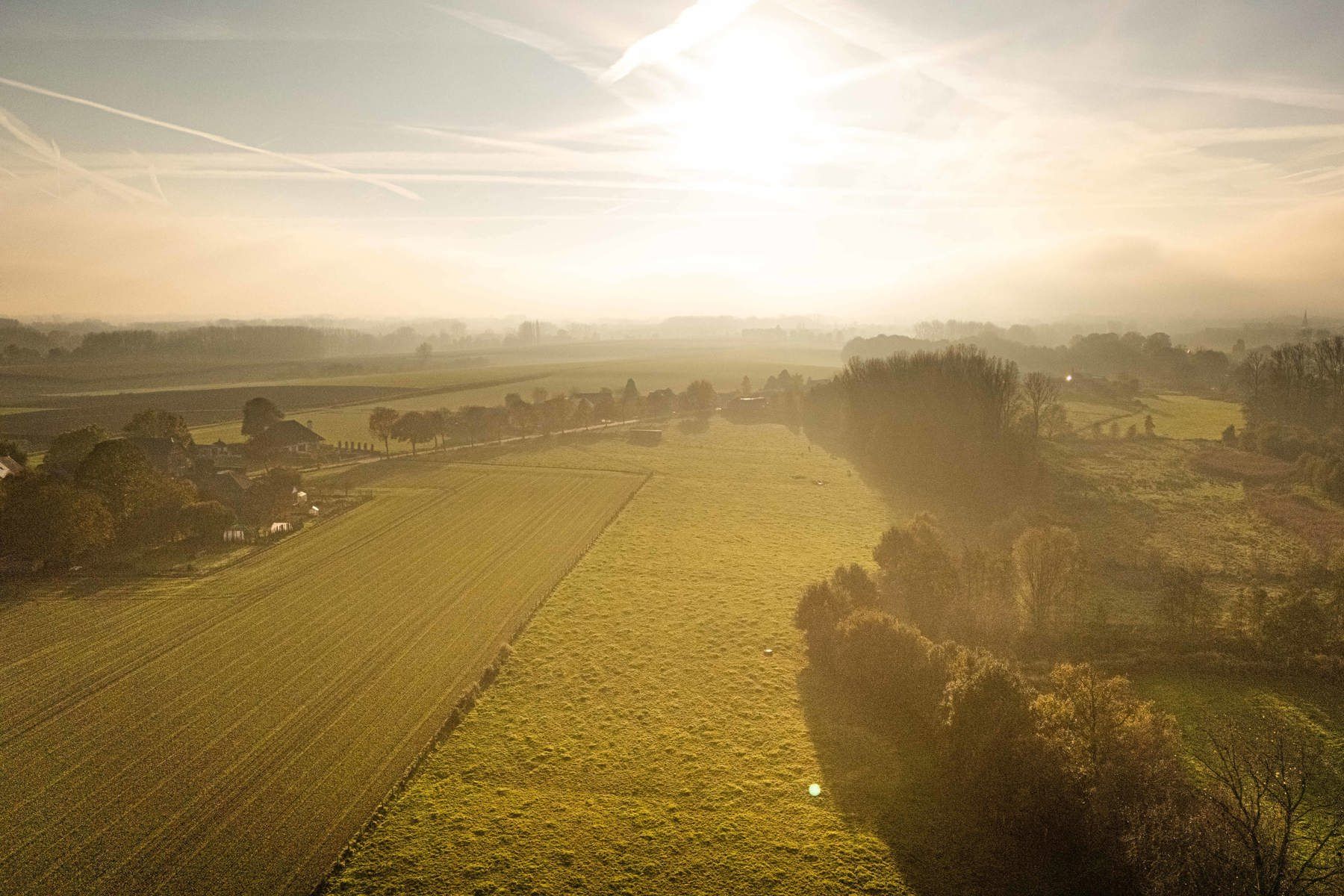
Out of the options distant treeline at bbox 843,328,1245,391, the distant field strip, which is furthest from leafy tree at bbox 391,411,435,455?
distant treeline at bbox 843,328,1245,391

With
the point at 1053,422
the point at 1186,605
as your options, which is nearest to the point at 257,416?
the point at 1186,605

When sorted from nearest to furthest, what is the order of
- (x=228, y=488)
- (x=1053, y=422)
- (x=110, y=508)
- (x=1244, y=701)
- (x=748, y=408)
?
(x=1244, y=701)
(x=110, y=508)
(x=228, y=488)
(x=1053, y=422)
(x=748, y=408)

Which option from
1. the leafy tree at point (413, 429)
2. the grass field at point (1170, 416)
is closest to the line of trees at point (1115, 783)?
the leafy tree at point (413, 429)

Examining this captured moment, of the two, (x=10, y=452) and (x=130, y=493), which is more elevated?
(x=10, y=452)

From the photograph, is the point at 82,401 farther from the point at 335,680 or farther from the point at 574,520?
the point at 335,680

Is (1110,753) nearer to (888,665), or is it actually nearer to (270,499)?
(888,665)
